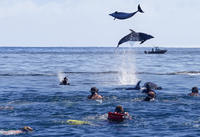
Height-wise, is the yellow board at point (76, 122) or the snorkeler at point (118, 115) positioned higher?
the snorkeler at point (118, 115)

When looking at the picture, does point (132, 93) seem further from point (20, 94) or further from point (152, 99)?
point (20, 94)

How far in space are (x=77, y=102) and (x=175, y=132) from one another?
436 inches

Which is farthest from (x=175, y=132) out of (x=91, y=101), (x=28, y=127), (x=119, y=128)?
(x=91, y=101)

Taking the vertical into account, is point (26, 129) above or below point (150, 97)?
below

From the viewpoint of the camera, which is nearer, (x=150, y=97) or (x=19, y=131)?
(x=19, y=131)
